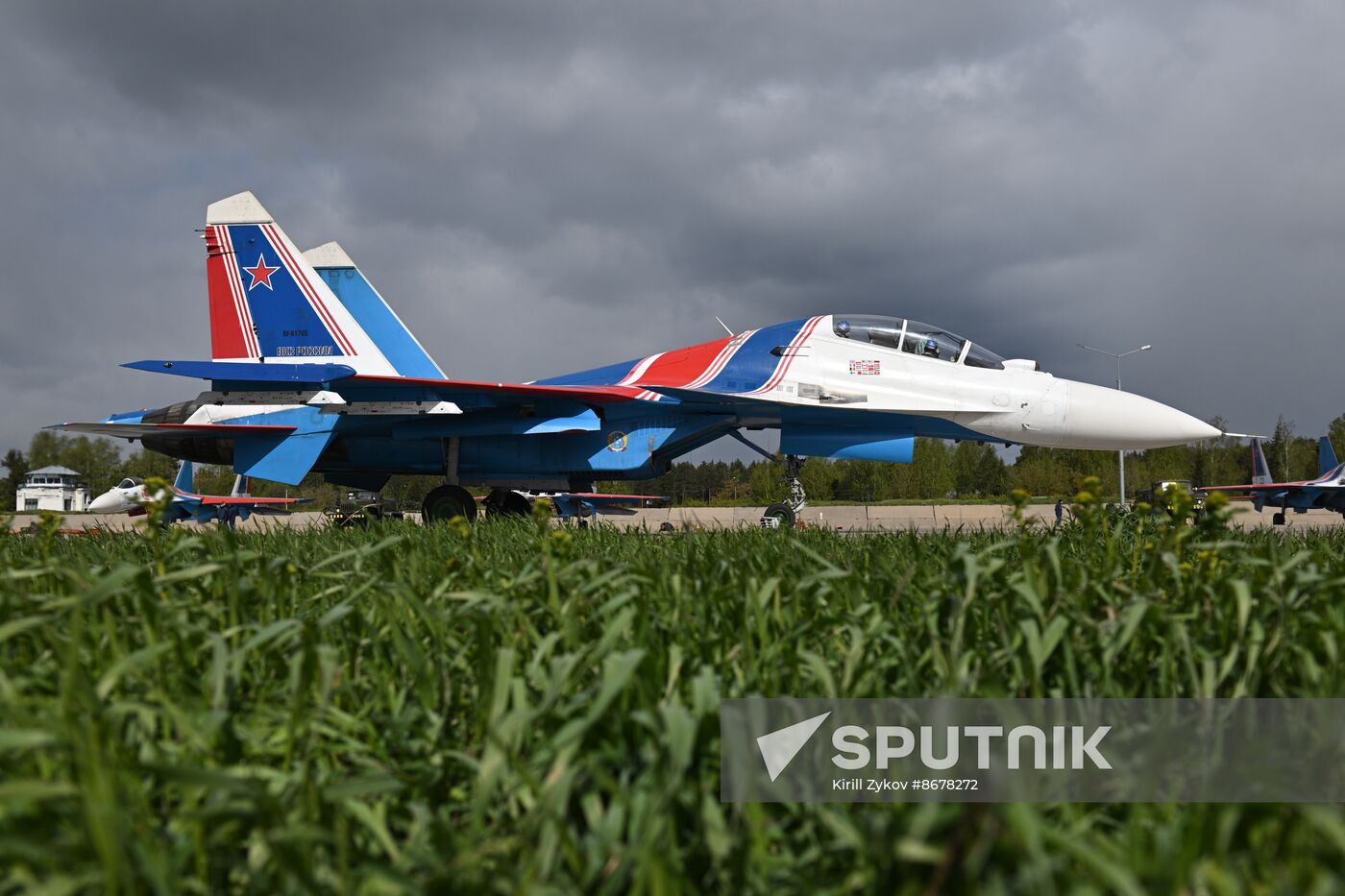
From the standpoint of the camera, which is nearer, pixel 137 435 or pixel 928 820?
pixel 928 820

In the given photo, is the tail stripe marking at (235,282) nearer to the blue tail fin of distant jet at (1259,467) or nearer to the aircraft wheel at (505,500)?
the aircraft wheel at (505,500)

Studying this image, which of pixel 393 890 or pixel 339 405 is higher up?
pixel 339 405

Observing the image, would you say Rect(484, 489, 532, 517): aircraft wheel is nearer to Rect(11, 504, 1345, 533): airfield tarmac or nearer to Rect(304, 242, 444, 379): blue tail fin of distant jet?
Rect(11, 504, 1345, 533): airfield tarmac

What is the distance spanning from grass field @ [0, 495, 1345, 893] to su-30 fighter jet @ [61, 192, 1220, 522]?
8.30m

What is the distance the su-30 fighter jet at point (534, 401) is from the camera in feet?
34.1

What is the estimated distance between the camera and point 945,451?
6331 centimetres

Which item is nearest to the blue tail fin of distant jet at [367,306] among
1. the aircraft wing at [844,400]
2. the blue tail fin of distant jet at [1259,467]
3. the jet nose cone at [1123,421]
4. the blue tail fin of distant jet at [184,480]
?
the aircraft wing at [844,400]

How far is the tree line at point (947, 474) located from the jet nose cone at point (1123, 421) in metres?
32.9

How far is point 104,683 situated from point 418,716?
582 mm

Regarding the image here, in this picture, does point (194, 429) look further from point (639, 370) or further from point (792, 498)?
point (792, 498)

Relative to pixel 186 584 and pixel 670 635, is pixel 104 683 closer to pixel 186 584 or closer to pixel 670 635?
pixel 670 635

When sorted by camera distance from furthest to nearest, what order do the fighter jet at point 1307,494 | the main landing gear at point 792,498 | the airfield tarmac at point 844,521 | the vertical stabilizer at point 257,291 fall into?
the fighter jet at point 1307,494 → the vertical stabilizer at point 257,291 → the main landing gear at point 792,498 → the airfield tarmac at point 844,521

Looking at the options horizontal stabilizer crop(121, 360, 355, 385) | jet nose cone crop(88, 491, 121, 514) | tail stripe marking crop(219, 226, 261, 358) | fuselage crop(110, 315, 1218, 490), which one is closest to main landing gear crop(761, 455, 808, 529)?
fuselage crop(110, 315, 1218, 490)

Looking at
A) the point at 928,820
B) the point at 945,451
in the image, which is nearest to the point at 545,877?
the point at 928,820
